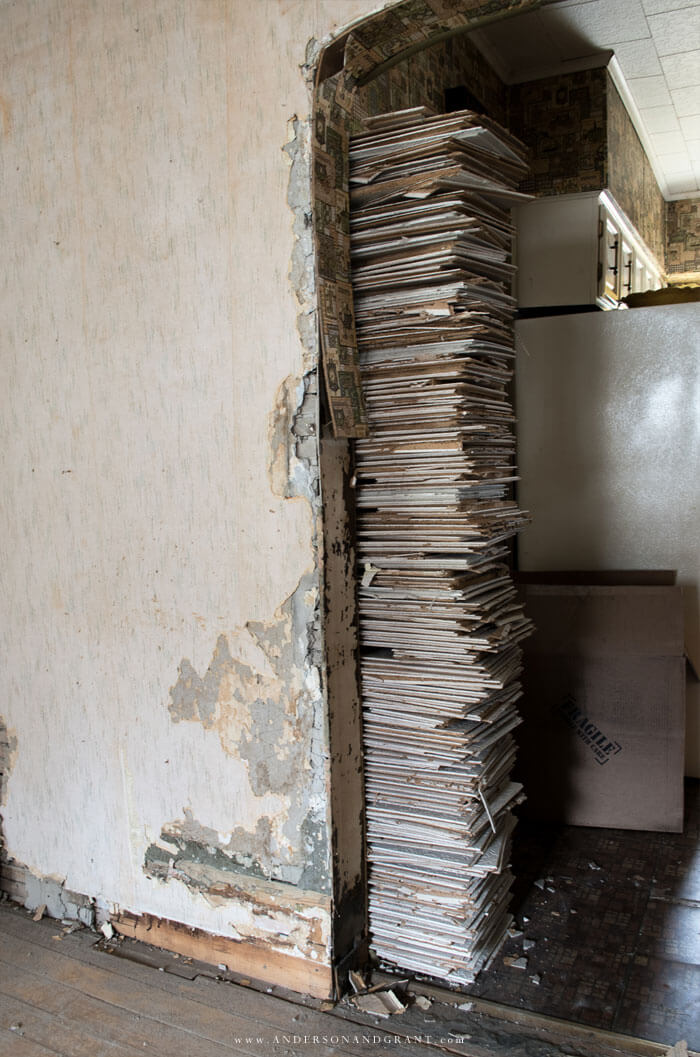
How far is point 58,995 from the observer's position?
1.98 metres

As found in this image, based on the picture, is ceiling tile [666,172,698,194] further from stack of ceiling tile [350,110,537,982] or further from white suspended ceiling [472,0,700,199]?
stack of ceiling tile [350,110,537,982]

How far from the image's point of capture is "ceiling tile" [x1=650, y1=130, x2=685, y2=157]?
189 inches

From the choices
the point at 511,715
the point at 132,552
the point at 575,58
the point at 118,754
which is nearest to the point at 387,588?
the point at 511,715

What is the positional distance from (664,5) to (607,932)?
11.5 ft

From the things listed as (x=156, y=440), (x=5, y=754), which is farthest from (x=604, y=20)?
(x=5, y=754)

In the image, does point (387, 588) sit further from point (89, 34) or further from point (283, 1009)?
point (89, 34)

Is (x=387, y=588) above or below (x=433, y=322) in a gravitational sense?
below

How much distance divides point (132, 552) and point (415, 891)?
1125 mm

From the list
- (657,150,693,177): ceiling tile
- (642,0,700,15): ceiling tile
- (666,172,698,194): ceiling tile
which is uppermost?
(666,172,698,194): ceiling tile

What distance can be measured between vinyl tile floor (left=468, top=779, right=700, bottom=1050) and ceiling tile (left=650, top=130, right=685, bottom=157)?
3.98 metres

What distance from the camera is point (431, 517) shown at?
1.90m

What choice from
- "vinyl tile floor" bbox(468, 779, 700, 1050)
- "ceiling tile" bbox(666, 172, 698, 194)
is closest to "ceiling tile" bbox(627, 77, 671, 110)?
"ceiling tile" bbox(666, 172, 698, 194)

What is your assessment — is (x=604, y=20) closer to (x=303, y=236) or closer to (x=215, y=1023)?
(x=303, y=236)

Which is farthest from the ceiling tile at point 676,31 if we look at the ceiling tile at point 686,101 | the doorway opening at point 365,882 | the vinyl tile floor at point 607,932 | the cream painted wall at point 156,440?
the vinyl tile floor at point 607,932
